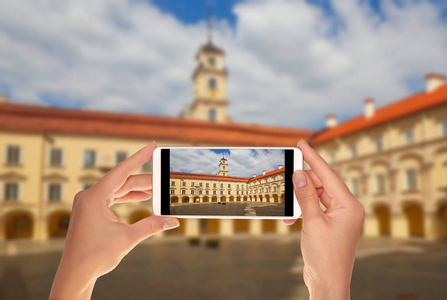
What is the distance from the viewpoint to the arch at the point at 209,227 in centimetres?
3432

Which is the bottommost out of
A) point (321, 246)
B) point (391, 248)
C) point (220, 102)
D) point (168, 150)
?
point (391, 248)

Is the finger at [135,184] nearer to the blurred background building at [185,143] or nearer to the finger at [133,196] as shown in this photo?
the finger at [133,196]

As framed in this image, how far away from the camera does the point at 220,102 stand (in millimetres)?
47000

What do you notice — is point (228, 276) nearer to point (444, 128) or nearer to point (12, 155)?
point (444, 128)

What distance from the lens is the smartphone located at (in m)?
2.18

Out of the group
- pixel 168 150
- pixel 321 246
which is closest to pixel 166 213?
pixel 168 150

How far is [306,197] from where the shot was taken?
1704 mm

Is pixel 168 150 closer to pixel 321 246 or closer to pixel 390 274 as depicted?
pixel 321 246

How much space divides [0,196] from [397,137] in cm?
3225

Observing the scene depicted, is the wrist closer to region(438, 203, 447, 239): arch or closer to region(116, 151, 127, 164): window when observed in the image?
region(438, 203, 447, 239): arch

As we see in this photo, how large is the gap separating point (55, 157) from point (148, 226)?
31.7 meters

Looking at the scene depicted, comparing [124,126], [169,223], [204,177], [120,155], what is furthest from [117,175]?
[124,126]

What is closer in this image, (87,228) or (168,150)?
(87,228)

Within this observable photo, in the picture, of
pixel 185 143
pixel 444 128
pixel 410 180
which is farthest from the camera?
pixel 185 143
